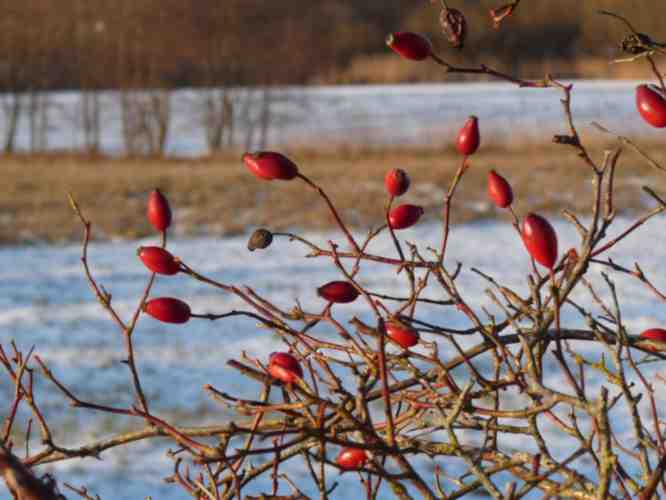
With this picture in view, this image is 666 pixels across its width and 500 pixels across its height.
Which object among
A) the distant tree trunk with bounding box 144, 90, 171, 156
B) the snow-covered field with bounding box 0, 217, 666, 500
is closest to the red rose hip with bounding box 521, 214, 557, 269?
the snow-covered field with bounding box 0, 217, 666, 500

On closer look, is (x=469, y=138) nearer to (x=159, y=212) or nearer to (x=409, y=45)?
(x=409, y=45)

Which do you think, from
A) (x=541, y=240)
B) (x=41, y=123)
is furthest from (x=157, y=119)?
(x=541, y=240)

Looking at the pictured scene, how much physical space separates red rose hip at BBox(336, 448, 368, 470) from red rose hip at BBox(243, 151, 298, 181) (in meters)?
0.23

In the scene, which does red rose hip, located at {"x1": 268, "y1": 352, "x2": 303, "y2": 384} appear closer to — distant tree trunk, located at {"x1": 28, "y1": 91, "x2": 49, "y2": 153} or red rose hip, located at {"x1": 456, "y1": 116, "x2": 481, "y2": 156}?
red rose hip, located at {"x1": 456, "y1": 116, "x2": 481, "y2": 156}

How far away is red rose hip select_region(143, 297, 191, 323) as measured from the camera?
79cm

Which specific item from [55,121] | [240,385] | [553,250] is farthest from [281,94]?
[553,250]

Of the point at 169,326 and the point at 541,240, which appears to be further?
the point at 169,326

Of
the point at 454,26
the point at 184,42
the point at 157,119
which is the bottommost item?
the point at 157,119

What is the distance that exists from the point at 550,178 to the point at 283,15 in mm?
9541

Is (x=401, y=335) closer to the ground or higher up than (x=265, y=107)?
higher up

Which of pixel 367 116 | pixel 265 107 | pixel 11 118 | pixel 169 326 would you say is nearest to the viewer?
pixel 169 326

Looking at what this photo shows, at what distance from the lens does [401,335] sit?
2.41 feet

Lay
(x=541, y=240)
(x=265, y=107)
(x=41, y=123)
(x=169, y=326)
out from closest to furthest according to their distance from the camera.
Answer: (x=541, y=240) → (x=169, y=326) → (x=41, y=123) → (x=265, y=107)

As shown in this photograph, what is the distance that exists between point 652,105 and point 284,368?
1.20 feet
